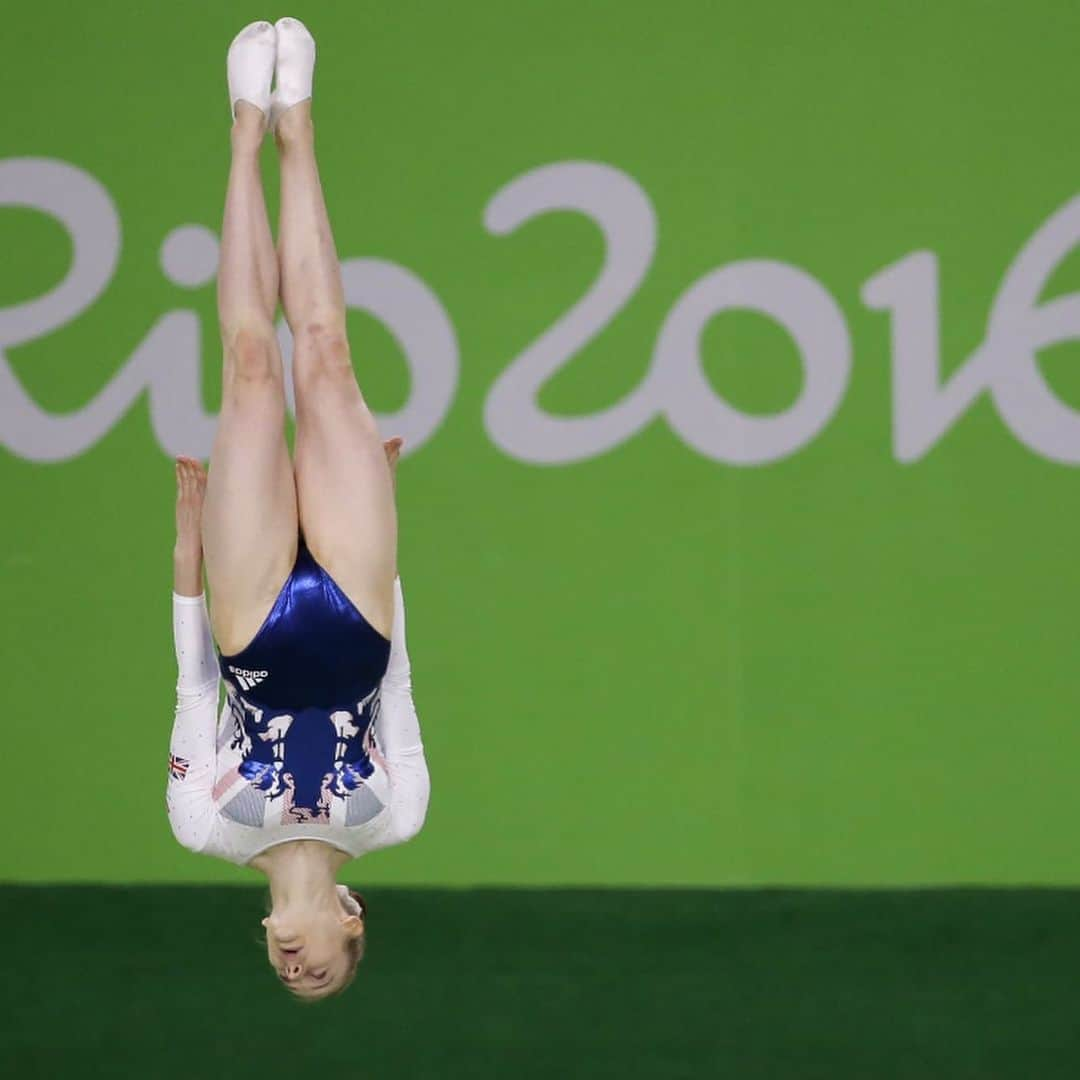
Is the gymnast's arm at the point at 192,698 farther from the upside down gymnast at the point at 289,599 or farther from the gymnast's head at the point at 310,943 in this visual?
the gymnast's head at the point at 310,943

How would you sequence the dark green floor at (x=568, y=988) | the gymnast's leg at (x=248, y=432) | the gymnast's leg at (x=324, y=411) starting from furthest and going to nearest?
the dark green floor at (x=568, y=988)
the gymnast's leg at (x=324, y=411)
the gymnast's leg at (x=248, y=432)

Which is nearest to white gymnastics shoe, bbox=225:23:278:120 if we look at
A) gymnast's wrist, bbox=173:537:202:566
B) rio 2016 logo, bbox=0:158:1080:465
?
gymnast's wrist, bbox=173:537:202:566

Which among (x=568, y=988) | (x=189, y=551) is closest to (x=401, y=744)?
(x=189, y=551)

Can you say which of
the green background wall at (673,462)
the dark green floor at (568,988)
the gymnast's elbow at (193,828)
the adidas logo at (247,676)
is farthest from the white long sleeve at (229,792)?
the green background wall at (673,462)

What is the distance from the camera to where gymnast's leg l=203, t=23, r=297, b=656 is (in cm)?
394

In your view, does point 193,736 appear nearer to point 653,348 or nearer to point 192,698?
point 192,698

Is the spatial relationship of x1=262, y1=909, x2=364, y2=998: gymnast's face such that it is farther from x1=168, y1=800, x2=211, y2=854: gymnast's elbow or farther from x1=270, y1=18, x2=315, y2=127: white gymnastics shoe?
x1=270, y1=18, x2=315, y2=127: white gymnastics shoe

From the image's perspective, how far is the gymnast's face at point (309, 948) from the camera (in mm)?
3973

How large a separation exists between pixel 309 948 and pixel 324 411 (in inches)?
44.2

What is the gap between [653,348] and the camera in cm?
618

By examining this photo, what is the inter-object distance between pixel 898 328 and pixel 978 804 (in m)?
1.55

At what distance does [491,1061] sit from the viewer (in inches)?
193

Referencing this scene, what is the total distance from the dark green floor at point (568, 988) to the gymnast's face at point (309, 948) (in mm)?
918

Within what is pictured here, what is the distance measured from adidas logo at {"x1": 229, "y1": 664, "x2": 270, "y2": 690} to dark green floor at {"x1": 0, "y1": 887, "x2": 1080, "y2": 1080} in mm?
1353
